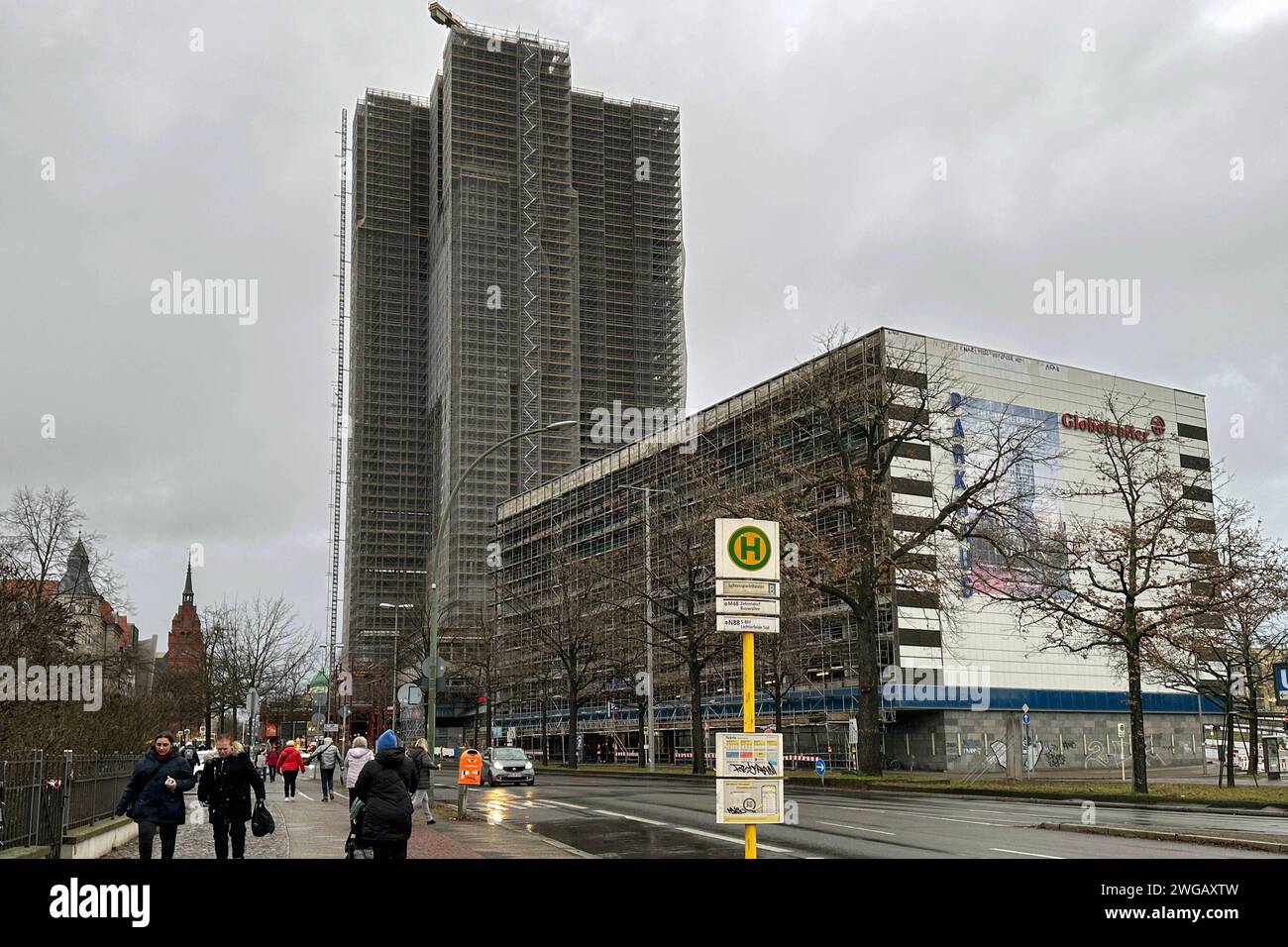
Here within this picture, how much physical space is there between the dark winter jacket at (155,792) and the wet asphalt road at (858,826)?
18.9ft

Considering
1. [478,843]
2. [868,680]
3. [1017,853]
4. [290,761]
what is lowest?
[290,761]

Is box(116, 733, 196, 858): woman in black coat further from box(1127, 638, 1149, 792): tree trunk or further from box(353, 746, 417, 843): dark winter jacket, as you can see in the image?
box(1127, 638, 1149, 792): tree trunk

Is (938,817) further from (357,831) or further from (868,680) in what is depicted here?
(357,831)

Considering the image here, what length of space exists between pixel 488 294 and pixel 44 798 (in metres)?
105

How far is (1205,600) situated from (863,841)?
18407 millimetres

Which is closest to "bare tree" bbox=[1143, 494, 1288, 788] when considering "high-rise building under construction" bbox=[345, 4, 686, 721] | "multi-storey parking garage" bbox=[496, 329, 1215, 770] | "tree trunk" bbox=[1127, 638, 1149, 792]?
"tree trunk" bbox=[1127, 638, 1149, 792]

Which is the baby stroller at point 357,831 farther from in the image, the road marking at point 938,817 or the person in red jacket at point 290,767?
the person in red jacket at point 290,767

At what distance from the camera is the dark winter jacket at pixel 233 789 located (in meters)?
14.6

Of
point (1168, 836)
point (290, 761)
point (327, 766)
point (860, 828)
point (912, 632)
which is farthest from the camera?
point (912, 632)

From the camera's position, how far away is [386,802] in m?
10.8

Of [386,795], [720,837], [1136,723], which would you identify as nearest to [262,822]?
[386,795]

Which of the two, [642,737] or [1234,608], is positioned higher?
[1234,608]
